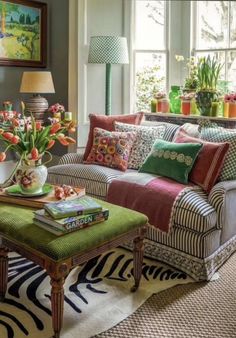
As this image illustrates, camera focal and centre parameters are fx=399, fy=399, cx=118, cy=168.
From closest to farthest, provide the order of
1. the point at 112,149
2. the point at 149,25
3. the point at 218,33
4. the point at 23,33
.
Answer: the point at 112,149, the point at 218,33, the point at 23,33, the point at 149,25

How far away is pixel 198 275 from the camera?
2.55 m

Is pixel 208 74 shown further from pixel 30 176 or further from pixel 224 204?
pixel 30 176

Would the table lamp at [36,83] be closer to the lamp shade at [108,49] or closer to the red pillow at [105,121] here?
the lamp shade at [108,49]

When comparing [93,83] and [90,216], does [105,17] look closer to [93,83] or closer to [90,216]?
[93,83]

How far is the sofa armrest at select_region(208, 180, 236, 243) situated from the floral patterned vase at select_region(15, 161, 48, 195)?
1118mm

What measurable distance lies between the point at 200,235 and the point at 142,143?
122cm

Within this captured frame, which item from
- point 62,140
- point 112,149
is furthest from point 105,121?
point 62,140

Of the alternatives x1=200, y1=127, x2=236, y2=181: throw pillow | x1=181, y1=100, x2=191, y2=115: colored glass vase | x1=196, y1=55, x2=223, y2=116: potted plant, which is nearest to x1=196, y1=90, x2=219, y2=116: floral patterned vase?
x1=196, y1=55, x2=223, y2=116: potted plant

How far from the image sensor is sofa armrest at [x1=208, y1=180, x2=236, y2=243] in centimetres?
259

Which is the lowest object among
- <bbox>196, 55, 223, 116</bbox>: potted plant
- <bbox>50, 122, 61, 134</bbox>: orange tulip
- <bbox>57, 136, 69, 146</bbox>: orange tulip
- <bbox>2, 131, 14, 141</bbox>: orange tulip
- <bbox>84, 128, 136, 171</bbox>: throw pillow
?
<bbox>84, 128, 136, 171</bbox>: throw pillow

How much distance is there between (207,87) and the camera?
3.75 m

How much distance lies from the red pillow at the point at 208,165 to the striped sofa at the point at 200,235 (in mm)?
104

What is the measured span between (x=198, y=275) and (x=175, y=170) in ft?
2.55

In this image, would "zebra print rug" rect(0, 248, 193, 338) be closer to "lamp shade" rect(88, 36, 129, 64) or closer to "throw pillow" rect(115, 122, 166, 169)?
"throw pillow" rect(115, 122, 166, 169)
